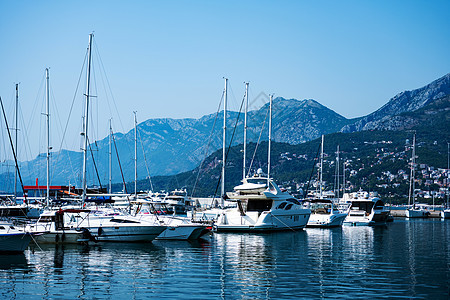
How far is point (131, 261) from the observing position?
94.6ft

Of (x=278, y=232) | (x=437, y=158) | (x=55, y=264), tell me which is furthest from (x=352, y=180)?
(x=55, y=264)

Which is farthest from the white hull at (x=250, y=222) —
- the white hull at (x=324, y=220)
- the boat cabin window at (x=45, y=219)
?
the boat cabin window at (x=45, y=219)

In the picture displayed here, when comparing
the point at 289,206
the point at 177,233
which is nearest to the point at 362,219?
the point at 289,206

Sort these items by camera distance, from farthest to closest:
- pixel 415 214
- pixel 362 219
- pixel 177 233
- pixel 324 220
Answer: pixel 415 214 → pixel 362 219 → pixel 324 220 → pixel 177 233

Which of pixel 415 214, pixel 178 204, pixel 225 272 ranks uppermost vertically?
pixel 178 204

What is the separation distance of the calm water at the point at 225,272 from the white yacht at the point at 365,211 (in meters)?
31.4

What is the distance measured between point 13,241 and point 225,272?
41.1 ft

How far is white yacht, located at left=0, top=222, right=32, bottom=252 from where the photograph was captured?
98.6ft

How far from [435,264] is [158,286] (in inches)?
601

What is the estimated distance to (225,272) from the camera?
2522 centimetres

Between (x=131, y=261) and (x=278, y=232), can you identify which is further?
(x=278, y=232)

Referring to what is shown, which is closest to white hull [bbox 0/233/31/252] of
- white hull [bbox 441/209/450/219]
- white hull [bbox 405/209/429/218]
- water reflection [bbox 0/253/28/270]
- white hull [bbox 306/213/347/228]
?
water reflection [bbox 0/253/28/270]

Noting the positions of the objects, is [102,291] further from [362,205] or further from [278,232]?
[362,205]

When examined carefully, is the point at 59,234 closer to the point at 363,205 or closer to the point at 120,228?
the point at 120,228
